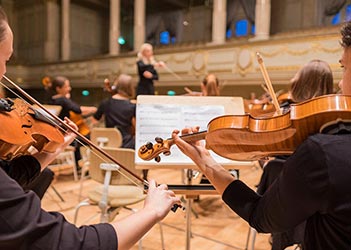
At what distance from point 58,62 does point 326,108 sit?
1244 cm

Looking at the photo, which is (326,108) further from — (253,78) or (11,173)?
(253,78)

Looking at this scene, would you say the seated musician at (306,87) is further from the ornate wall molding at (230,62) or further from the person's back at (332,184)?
the ornate wall molding at (230,62)

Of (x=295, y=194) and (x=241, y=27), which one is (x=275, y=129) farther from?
(x=241, y=27)

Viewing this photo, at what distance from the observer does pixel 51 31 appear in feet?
44.8

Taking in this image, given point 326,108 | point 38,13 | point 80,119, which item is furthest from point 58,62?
point 326,108

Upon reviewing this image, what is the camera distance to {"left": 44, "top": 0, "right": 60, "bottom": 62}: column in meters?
13.6

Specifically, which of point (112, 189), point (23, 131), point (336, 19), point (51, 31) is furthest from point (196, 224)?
point (51, 31)

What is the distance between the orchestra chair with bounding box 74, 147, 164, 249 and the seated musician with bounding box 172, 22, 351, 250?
50.6 inches

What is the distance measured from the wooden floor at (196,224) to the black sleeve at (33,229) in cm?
196

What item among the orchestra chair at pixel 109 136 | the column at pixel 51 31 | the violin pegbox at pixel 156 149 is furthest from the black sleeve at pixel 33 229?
the column at pixel 51 31

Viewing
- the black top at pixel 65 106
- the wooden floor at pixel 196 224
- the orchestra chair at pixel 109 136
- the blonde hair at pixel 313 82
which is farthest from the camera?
the black top at pixel 65 106

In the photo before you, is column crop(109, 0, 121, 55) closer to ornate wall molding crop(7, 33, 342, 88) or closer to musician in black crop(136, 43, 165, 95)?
ornate wall molding crop(7, 33, 342, 88)

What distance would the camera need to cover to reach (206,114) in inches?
83.8

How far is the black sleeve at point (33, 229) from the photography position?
0.74 meters
